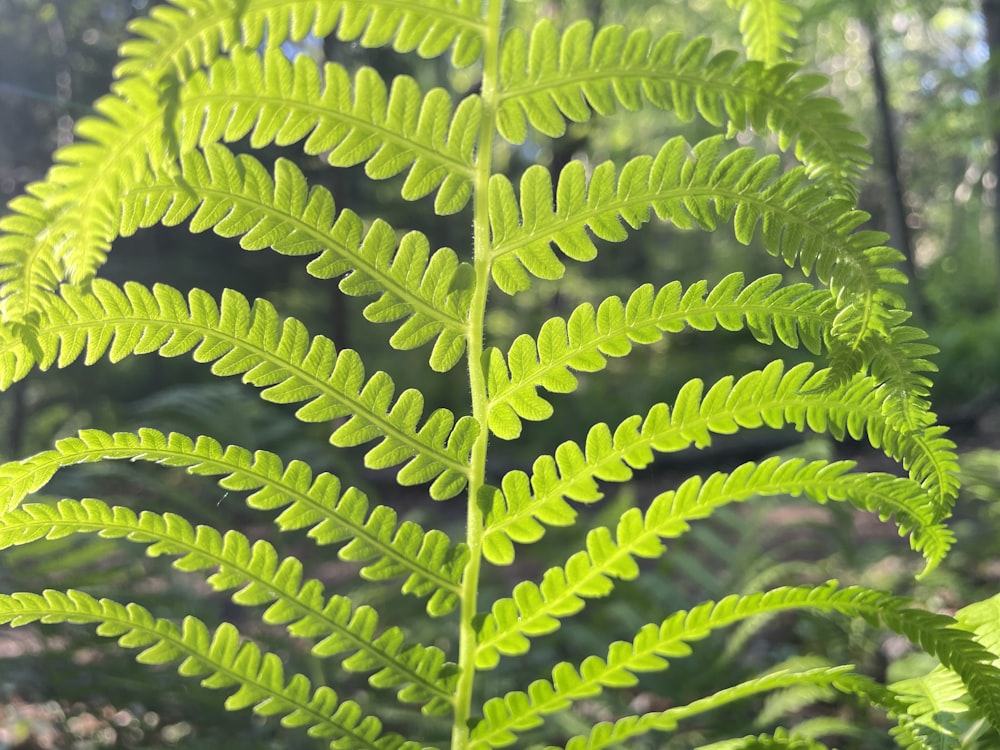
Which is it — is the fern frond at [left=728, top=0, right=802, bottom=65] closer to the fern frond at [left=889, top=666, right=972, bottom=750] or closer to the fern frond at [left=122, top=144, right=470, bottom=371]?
the fern frond at [left=122, top=144, right=470, bottom=371]

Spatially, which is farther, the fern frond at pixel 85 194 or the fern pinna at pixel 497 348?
the fern pinna at pixel 497 348

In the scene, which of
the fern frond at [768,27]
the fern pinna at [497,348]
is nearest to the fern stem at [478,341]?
the fern pinna at [497,348]

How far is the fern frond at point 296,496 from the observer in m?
0.51

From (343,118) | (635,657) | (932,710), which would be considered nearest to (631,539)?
(635,657)

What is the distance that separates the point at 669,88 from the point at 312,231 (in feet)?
0.80

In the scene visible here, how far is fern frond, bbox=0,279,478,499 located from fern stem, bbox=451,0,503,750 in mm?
14

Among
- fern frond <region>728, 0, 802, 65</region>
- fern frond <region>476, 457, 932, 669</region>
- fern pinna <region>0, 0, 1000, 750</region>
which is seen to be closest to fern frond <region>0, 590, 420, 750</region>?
fern pinna <region>0, 0, 1000, 750</region>

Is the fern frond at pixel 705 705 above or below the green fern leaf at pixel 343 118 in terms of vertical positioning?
below

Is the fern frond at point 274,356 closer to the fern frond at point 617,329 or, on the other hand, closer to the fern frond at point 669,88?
the fern frond at point 617,329

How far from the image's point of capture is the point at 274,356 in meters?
0.53

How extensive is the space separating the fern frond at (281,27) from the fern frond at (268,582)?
0.29 m

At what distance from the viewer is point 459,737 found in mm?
551

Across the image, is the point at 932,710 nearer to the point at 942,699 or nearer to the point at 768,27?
the point at 942,699

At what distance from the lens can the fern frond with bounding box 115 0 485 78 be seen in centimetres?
39
